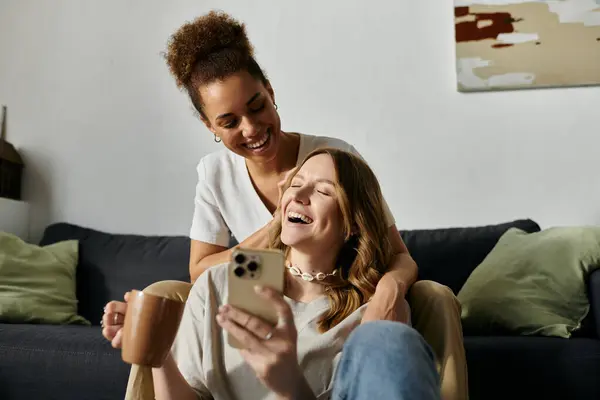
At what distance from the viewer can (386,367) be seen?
2.79 feet

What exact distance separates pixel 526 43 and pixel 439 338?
1.50 metres

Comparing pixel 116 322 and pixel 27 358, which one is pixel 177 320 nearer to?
pixel 116 322

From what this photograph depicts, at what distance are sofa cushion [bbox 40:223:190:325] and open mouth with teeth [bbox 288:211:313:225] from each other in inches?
45.1

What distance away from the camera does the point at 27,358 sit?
5.76 feet

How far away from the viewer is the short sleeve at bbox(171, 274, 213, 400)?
1.16 m

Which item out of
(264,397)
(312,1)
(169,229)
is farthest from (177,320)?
(312,1)

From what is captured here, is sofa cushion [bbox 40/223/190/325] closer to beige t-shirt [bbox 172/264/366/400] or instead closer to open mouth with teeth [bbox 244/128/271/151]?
open mouth with teeth [bbox 244/128/271/151]

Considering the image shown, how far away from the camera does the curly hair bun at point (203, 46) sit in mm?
1588

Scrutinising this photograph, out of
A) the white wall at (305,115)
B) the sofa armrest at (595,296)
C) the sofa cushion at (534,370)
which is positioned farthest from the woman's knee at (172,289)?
the white wall at (305,115)

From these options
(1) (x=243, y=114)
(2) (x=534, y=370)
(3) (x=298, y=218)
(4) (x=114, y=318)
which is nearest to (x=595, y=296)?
(2) (x=534, y=370)

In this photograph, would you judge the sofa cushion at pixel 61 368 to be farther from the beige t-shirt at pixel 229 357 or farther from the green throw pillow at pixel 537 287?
the green throw pillow at pixel 537 287

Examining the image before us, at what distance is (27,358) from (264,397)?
0.93 m

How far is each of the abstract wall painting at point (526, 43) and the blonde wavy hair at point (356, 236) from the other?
123 centimetres

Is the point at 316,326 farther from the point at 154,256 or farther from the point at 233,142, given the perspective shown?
the point at 154,256
